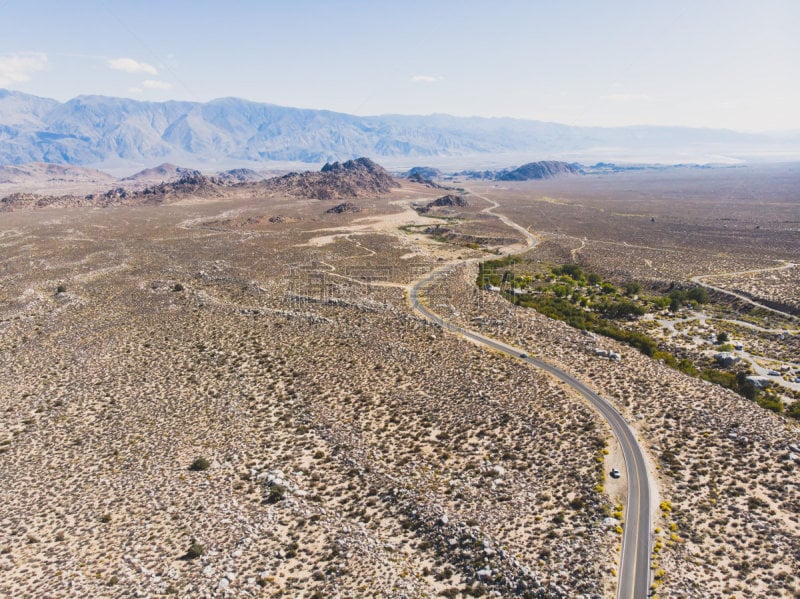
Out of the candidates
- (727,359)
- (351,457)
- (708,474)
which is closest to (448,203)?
(727,359)

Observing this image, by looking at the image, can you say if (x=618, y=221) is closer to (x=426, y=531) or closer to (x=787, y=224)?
(x=787, y=224)

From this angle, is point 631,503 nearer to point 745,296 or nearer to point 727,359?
point 727,359

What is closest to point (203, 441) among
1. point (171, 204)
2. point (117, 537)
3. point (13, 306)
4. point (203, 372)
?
point (117, 537)

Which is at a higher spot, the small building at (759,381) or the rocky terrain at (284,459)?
the small building at (759,381)

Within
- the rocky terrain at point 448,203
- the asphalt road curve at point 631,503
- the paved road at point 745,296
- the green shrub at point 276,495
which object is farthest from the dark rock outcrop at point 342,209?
the green shrub at point 276,495

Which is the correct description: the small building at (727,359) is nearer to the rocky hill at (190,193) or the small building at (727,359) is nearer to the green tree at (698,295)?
the green tree at (698,295)

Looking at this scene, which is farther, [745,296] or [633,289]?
[633,289]

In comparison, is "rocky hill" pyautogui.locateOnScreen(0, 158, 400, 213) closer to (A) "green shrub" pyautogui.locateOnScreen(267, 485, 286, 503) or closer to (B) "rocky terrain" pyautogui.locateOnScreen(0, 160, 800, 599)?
(B) "rocky terrain" pyautogui.locateOnScreen(0, 160, 800, 599)
